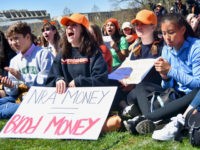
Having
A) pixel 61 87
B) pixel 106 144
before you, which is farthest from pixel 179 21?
pixel 61 87

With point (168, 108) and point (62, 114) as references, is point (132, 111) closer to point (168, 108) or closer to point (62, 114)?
point (168, 108)

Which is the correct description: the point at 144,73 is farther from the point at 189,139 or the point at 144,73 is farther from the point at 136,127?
the point at 189,139

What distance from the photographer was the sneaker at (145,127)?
14.7ft

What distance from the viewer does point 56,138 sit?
459 cm

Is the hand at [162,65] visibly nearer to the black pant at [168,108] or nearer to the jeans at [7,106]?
the black pant at [168,108]

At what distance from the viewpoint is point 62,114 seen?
16.2 ft

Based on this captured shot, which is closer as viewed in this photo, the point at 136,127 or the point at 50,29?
the point at 136,127

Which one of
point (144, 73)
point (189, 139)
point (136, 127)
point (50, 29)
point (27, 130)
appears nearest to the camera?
point (189, 139)

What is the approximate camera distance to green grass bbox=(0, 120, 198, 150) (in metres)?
4.13

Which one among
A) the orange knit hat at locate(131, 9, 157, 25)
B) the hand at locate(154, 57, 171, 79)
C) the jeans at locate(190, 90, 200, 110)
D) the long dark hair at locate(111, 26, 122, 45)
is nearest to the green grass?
the jeans at locate(190, 90, 200, 110)

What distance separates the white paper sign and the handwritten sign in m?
0.42

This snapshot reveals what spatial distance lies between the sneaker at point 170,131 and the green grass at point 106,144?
53mm

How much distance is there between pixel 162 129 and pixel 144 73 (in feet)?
3.50

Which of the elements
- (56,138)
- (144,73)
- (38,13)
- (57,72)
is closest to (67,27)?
(57,72)
